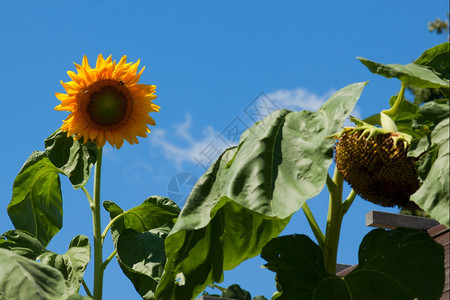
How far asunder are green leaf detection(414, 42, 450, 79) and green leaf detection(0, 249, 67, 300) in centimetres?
121

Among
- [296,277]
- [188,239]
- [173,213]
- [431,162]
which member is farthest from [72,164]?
[431,162]

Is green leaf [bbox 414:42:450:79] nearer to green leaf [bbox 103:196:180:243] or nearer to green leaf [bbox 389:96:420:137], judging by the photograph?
green leaf [bbox 389:96:420:137]

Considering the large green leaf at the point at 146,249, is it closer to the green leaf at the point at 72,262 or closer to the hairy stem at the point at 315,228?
the green leaf at the point at 72,262

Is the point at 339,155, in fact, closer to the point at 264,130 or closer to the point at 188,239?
the point at 264,130

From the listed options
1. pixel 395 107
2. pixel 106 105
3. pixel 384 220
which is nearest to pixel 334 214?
pixel 395 107

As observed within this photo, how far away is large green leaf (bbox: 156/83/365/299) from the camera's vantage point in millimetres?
1492

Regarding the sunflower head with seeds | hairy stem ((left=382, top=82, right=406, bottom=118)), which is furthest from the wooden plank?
the sunflower head with seeds

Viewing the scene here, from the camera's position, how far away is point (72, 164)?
7.77ft

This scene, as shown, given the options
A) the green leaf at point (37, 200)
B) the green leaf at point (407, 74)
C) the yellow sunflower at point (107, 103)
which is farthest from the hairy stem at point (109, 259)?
Answer: the green leaf at point (407, 74)

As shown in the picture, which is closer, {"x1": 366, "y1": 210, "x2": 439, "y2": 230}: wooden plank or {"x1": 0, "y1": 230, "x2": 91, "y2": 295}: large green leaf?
{"x1": 0, "y1": 230, "x2": 91, "y2": 295}: large green leaf

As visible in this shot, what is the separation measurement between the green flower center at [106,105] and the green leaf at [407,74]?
1.09 metres

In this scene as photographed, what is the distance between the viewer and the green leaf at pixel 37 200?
Answer: 2650 millimetres

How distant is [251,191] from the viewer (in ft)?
4.91

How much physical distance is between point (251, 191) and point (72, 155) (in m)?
1.11
